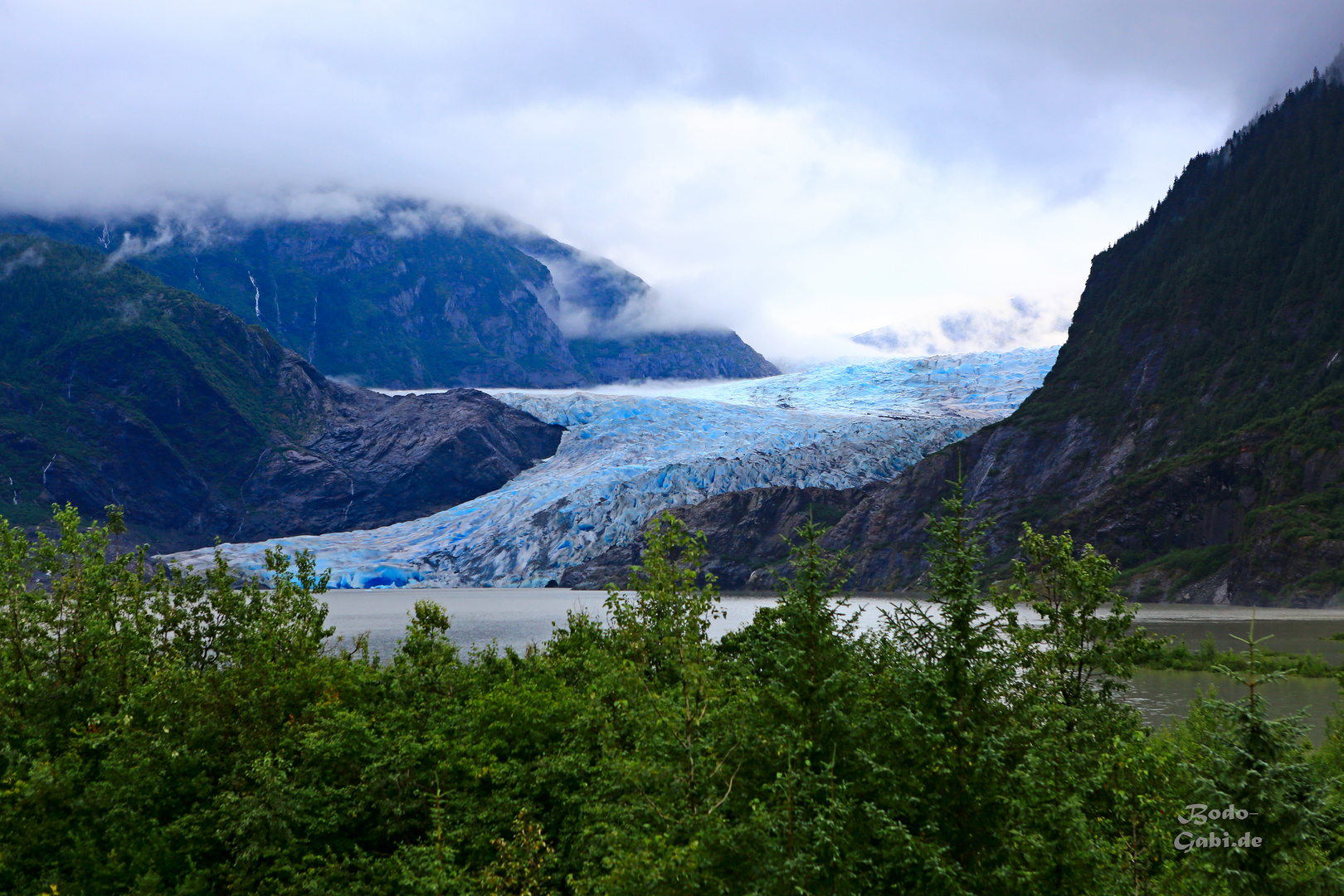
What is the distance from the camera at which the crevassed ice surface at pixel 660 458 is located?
354 feet

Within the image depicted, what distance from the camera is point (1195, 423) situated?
99062 millimetres

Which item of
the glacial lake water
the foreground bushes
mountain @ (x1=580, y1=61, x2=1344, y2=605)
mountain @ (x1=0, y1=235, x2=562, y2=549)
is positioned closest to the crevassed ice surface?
the glacial lake water

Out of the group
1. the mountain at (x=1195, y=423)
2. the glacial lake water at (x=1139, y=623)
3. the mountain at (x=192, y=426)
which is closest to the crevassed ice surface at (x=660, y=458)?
the glacial lake water at (x=1139, y=623)

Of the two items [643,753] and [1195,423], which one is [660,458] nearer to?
[1195,423]

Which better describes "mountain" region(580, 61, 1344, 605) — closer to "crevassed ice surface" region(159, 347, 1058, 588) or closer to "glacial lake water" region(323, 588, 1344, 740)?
"crevassed ice surface" region(159, 347, 1058, 588)

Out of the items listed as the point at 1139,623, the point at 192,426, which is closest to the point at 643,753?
the point at 1139,623

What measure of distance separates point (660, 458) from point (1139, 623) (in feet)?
252

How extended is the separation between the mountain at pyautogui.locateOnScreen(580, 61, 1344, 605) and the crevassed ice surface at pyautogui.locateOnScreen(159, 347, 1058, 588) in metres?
6.45

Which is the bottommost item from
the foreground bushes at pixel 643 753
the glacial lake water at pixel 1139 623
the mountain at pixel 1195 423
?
the glacial lake water at pixel 1139 623

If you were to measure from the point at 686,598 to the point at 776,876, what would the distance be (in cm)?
663

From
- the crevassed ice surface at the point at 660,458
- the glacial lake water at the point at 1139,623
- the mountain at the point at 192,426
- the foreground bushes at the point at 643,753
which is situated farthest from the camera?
the mountain at the point at 192,426

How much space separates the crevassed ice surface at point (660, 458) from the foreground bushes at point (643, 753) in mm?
85751

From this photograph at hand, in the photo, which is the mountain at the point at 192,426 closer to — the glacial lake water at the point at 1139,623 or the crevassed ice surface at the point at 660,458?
the crevassed ice surface at the point at 660,458

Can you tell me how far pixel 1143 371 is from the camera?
114m
